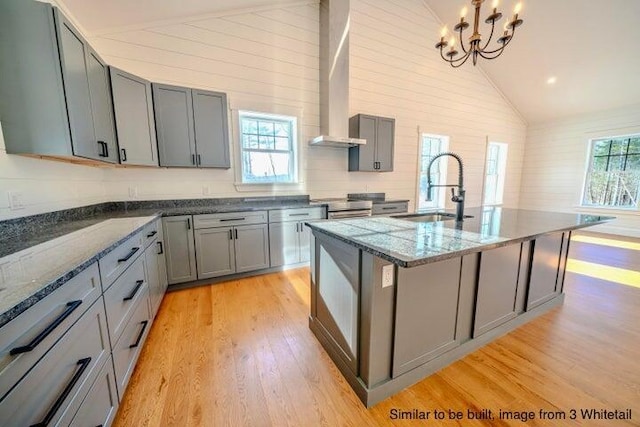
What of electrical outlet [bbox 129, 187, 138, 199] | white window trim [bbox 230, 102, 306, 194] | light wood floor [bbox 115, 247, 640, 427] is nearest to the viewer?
light wood floor [bbox 115, 247, 640, 427]

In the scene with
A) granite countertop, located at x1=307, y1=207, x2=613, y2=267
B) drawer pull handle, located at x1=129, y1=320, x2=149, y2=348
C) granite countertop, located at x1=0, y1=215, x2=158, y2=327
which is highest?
granite countertop, located at x1=307, y1=207, x2=613, y2=267

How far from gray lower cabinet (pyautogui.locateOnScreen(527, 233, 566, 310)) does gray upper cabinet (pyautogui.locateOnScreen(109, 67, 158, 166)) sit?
152 inches

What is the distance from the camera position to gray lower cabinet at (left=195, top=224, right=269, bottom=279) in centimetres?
289

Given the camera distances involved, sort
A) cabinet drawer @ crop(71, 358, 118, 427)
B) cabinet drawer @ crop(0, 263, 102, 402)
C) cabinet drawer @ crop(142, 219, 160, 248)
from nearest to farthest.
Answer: cabinet drawer @ crop(0, 263, 102, 402), cabinet drawer @ crop(71, 358, 118, 427), cabinet drawer @ crop(142, 219, 160, 248)

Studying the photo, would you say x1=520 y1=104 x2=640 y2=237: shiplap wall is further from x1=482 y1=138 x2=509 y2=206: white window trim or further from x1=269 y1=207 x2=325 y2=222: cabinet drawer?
x1=269 y1=207 x2=325 y2=222: cabinet drawer

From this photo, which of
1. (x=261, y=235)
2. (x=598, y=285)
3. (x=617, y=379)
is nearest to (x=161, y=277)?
(x=261, y=235)

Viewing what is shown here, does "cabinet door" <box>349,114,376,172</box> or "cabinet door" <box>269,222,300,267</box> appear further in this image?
"cabinet door" <box>349,114,376,172</box>

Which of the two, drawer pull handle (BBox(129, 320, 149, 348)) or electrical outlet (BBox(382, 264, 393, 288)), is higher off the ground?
electrical outlet (BBox(382, 264, 393, 288))

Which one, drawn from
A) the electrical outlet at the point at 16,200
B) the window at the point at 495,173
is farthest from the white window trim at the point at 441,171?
the electrical outlet at the point at 16,200

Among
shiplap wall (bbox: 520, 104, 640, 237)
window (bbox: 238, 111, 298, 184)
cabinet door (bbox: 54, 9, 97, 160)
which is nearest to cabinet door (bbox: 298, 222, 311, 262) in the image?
window (bbox: 238, 111, 298, 184)

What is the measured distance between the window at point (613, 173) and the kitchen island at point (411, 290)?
5.40 meters

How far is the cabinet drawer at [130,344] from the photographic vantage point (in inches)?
53.9

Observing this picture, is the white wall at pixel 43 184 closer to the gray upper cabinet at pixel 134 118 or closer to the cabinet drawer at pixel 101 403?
the gray upper cabinet at pixel 134 118

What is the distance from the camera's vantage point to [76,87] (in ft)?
6.13
